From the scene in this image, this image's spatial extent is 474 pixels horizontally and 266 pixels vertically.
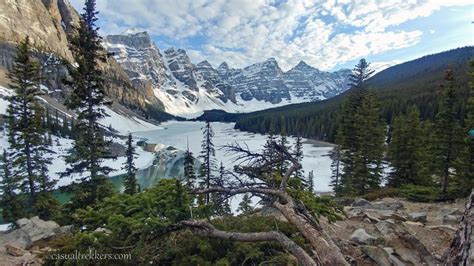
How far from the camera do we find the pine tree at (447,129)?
17.0 metres

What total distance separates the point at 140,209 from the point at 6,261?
314cm

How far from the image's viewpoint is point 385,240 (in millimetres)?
6039

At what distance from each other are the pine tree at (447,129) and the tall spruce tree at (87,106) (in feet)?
61.6

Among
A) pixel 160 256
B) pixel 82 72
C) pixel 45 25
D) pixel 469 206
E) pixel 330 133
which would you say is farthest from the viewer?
pixel 45 25

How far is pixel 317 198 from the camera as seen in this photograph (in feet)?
24.2

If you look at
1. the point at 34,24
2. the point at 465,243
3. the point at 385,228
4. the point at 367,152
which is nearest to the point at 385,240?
the point at 385,228

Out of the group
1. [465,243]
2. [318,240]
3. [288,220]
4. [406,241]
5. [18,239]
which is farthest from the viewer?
[18,239]

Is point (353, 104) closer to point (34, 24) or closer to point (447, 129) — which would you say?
point (447, 129)

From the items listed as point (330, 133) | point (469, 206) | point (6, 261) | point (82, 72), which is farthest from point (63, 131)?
point (469, 206)

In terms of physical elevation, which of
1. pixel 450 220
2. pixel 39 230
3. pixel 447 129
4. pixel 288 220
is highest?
pixel 288 220

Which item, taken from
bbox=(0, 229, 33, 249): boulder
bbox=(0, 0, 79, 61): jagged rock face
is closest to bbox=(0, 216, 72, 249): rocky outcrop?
bbox=(0, 229, 33, 249): boulder

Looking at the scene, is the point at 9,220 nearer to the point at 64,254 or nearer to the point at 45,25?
the point at 64,254

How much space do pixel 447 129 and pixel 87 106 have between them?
19960 millimetres

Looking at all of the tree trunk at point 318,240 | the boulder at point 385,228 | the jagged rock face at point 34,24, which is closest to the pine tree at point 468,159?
the boulder at point 385,228
